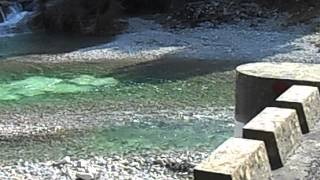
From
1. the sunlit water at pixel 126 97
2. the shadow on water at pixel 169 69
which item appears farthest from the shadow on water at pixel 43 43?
the shadow on water at pixel 169 69

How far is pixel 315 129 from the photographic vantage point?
4.86 m

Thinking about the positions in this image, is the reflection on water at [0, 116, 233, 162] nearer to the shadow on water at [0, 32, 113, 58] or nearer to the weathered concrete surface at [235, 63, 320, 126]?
the weathered concrete surface at [235, 63, 320, 126]

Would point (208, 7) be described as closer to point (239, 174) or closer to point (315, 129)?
point (315, 129)

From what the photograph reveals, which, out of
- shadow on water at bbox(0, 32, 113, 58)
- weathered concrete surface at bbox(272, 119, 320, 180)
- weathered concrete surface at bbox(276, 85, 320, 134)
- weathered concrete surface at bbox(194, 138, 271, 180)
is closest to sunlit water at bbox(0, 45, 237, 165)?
shadow on water at bbox(0, 32, 113, 58)

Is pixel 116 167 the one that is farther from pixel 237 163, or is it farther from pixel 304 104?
pixel 237 163

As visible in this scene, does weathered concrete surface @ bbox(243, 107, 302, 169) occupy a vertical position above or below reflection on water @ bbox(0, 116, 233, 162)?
above

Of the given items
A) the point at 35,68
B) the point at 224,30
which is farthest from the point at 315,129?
the point at 224,30

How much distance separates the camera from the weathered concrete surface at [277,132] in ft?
13.7

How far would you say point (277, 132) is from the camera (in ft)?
13.9

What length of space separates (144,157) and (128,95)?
4.13m

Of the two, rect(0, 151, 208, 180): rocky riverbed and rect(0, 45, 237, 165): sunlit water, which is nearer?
rect(0, 151, 208, 180): rocky riverbed

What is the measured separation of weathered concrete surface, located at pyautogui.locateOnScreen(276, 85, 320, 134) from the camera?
15.6ft

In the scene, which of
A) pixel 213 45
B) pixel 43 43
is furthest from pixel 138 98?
pixel 43 43

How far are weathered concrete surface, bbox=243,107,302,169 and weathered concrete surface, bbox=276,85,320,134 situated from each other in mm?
148
